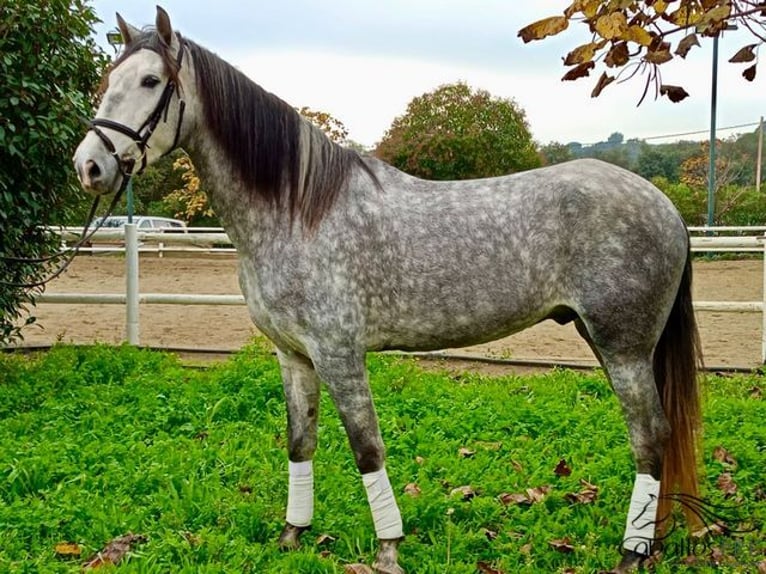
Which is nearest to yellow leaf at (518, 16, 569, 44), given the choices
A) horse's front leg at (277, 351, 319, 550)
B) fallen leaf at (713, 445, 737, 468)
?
horse's front leg at (277, 351, 319, 550)

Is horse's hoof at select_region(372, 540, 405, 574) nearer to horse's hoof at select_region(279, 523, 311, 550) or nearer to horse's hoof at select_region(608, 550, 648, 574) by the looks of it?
horse's hoof at select_region(279, 523, 311, 550)

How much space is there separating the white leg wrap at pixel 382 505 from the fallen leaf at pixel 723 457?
1983 millimetres

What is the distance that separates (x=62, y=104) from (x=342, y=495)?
332 cm

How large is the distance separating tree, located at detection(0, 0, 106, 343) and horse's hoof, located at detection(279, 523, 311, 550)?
288 centimetres

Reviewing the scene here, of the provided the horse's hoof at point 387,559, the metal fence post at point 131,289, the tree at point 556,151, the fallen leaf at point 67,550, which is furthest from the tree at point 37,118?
the tree at point 556,151

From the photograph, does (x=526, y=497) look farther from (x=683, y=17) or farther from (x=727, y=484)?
(x=683, y=17)

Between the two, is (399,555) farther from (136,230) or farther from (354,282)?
(136,230)

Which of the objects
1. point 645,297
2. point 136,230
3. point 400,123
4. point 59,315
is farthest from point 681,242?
point 400,123

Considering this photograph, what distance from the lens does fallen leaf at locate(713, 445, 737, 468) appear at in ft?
12.4

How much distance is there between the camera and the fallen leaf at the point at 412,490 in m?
3.46

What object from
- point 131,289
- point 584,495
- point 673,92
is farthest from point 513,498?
point 131,289

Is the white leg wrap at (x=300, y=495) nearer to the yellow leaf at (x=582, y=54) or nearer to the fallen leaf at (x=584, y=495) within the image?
the fallen leaf at (x=584, y=495)

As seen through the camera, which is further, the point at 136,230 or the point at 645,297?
the point at 136,230

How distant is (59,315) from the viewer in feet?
29.9
